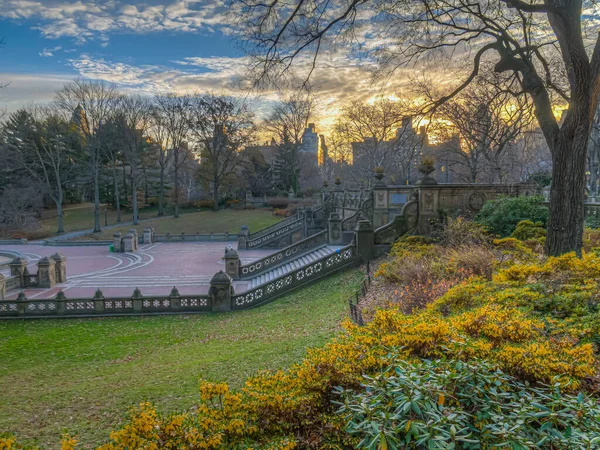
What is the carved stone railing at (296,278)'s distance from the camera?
14836mm

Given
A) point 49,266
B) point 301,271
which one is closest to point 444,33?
point 301,271

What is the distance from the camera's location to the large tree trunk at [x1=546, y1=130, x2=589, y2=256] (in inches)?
350

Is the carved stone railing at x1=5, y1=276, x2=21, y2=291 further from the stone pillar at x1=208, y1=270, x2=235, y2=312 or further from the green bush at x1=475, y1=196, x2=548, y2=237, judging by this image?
the green bush at x1=475, y1=196, x2=548, y2=237

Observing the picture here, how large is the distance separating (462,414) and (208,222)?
44.6m

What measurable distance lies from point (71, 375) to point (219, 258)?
1815cm

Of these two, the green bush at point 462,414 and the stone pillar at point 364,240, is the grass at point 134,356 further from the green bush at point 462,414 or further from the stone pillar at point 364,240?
the green bush at point 462,414

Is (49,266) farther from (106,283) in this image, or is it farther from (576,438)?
(576,438)

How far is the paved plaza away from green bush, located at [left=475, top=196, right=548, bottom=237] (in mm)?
11384

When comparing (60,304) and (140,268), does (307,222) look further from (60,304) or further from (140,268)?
(60,304)

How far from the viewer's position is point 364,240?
1599cm

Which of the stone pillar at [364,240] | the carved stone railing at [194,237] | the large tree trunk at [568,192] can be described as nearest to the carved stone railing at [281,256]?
the stone pillar at [364,240]

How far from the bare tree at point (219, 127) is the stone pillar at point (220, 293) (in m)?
37.2

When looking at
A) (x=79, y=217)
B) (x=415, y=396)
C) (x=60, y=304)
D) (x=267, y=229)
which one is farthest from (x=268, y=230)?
(x=79, y=217)

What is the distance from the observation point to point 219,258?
26625 mm
